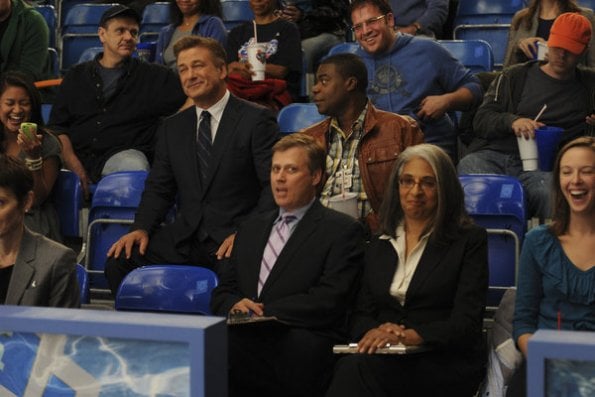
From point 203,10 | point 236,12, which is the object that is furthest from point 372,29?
point 236,12

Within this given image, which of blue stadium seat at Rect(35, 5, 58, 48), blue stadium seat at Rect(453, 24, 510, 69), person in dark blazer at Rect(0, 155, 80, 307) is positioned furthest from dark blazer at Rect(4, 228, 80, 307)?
blue stadium seat at Rect(35, 5, 58, 48)

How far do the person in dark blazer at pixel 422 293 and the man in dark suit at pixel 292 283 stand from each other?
0.36ft

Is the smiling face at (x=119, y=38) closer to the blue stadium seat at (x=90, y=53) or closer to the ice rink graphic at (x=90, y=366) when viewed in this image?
the blue stadium seat at (x=90, y=53)

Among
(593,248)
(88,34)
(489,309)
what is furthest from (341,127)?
(88,34)

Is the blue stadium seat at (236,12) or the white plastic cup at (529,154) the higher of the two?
the blue stadium seat at (236,12)

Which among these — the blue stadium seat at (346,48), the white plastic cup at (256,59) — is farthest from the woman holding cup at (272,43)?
the blue stadium seat at (346,48)

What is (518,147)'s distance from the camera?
6.08 m

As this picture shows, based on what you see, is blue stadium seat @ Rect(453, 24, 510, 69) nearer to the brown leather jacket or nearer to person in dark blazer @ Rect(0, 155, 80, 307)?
the brown leather jacket

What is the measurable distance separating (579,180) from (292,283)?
109 cm

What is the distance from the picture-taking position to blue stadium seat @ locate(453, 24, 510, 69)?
8.19 m

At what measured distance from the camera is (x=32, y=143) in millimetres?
5832

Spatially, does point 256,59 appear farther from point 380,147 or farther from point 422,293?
point 422,293

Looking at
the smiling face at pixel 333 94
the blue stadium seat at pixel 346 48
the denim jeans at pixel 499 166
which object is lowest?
the denim jeans at pixel 499 166

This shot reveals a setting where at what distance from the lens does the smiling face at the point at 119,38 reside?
6.85 metres
